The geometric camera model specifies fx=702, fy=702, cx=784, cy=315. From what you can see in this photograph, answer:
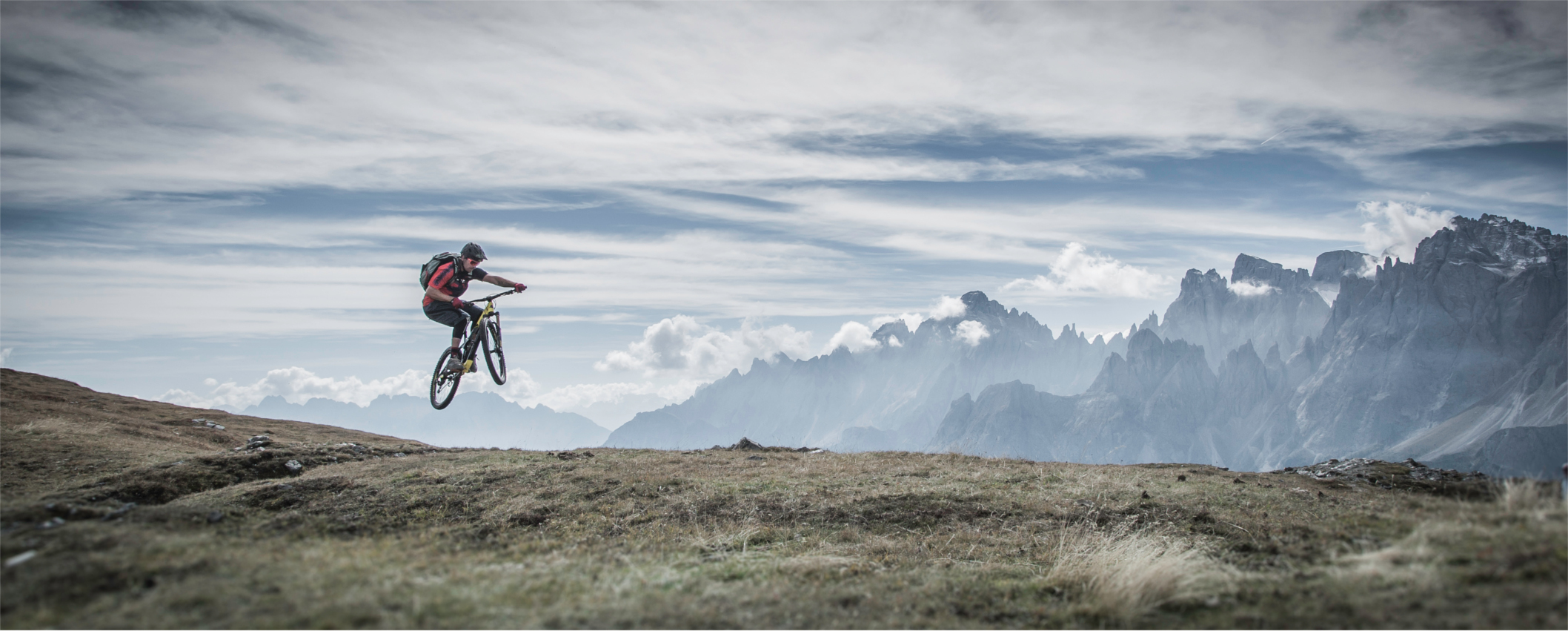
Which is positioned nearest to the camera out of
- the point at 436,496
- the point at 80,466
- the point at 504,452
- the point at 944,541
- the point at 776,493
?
the point at 944,541

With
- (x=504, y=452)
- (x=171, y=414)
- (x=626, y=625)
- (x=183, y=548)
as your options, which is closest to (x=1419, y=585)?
(x=626, y=625)

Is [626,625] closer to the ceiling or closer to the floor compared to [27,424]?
closer to the floor

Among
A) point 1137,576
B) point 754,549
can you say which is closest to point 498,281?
point 754,549

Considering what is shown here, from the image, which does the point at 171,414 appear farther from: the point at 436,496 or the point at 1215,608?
the point at 1215,608

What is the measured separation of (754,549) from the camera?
13.9 meters

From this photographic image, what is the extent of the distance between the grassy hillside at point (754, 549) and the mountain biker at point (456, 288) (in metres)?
4.65

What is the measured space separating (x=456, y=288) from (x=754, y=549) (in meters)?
13.0

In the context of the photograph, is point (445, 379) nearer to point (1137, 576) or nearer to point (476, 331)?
point (476, 331)

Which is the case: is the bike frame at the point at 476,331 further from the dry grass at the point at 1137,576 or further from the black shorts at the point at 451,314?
the dry grass at the point at 1137,576

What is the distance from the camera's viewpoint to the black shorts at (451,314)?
21688mm

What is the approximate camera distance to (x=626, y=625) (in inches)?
346

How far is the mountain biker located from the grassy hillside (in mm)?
4655

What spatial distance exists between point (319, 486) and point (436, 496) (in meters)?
3.84

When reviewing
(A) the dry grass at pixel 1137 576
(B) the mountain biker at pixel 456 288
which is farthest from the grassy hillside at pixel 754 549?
(B) the mountain biker at pixel 456 288
